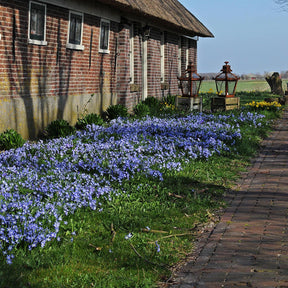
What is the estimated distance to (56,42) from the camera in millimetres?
14148

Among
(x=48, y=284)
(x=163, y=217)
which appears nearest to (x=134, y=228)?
(x=163, y=217)

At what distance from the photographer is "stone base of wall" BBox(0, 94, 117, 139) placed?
12134 mm

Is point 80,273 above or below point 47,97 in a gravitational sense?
below

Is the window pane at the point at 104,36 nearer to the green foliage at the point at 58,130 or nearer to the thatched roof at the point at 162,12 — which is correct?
the thatched roof at the point at 162,12

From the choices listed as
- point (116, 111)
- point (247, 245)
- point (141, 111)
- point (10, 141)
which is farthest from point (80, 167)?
point (141, 111)

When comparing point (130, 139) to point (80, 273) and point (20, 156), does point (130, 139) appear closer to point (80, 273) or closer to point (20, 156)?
point (20, 156)

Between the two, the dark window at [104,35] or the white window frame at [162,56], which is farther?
the white window frame at [162,56]

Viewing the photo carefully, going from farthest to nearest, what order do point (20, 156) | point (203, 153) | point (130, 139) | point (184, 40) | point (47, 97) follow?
point (184, 40) → point (47, 97) → point (130, 139) → point (203, 153) → point (20, 156)

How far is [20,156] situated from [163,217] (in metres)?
3.78

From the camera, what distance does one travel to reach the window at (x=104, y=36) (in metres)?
17.0

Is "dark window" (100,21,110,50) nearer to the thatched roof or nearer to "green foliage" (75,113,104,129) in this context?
the thatched roof

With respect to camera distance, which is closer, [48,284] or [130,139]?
[48,284]

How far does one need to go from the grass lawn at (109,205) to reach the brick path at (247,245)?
238 mm

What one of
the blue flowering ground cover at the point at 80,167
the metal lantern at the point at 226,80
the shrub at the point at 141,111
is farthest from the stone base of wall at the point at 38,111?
the metal lantern at the point at 226,80
